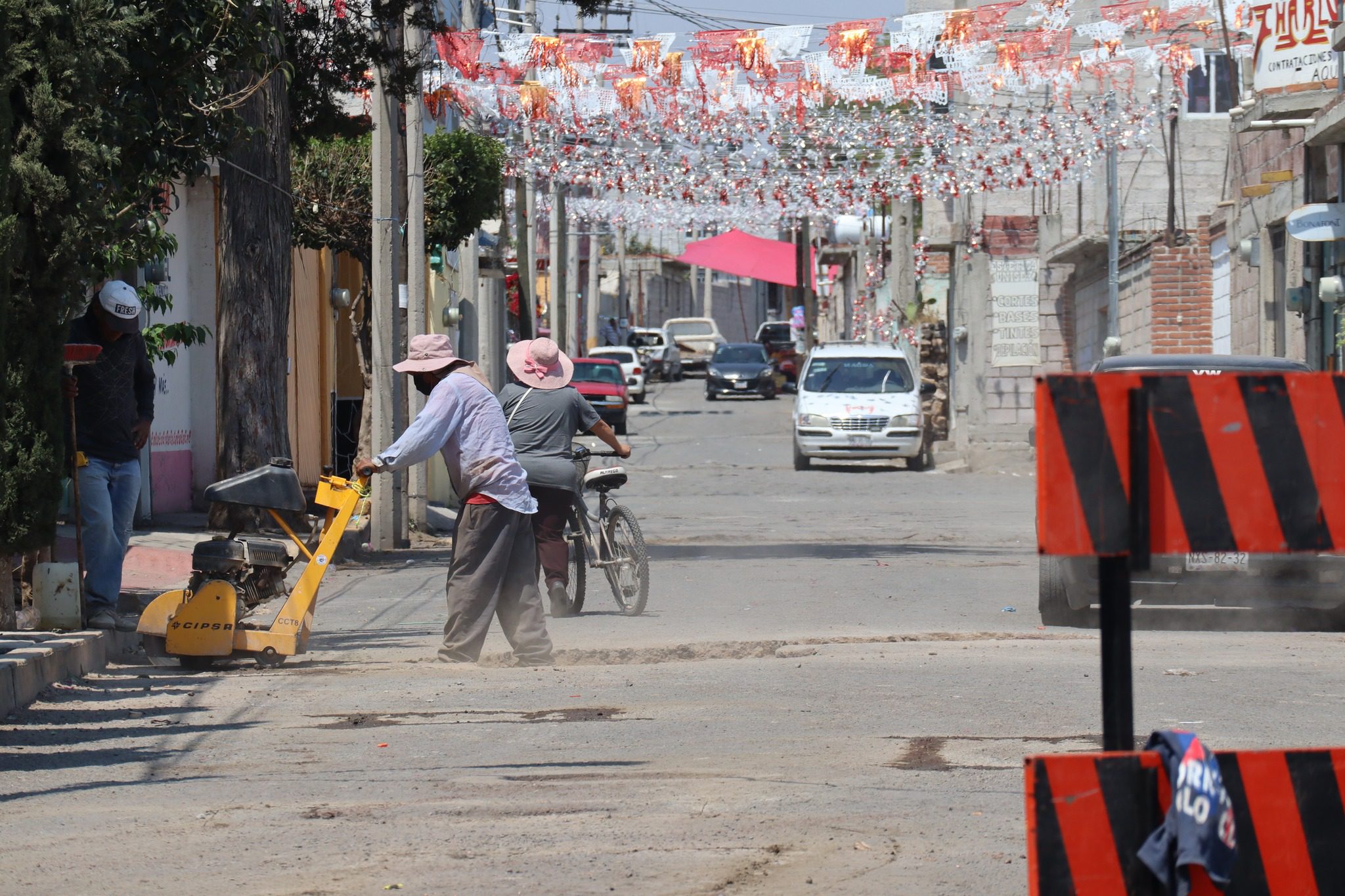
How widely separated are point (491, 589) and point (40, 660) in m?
2.20

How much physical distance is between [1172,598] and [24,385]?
21.4ft

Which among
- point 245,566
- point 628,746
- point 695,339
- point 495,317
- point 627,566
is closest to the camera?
point 628,746

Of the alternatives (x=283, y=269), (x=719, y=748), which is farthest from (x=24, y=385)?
Answer: (x=283, y=269)

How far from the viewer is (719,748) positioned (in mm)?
6105

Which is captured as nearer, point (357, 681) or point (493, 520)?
point (357, 681)

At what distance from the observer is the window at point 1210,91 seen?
3092 cm

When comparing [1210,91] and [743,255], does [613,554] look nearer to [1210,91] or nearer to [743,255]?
[1210,91]

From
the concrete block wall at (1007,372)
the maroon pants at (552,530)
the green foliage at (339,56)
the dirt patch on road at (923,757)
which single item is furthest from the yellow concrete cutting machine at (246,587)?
the concrete block wall at (1007,372)

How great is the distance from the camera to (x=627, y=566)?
1084 cm

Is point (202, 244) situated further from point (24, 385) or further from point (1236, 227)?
point (1236, 227)

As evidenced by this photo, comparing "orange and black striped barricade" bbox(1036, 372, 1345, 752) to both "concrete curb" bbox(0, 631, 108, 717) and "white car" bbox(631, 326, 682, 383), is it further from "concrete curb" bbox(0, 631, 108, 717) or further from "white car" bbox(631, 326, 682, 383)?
"white car" bbox(631, 326, 682, 383)

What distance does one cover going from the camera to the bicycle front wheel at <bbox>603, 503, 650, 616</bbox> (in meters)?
10.8

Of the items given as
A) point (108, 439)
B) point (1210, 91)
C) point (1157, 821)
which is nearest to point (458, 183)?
point (108, 439)

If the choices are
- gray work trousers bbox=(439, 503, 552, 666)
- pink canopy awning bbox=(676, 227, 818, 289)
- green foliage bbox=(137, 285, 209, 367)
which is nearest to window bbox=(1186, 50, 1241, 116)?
green foliage bbox=(137, 285, 209, 367)
